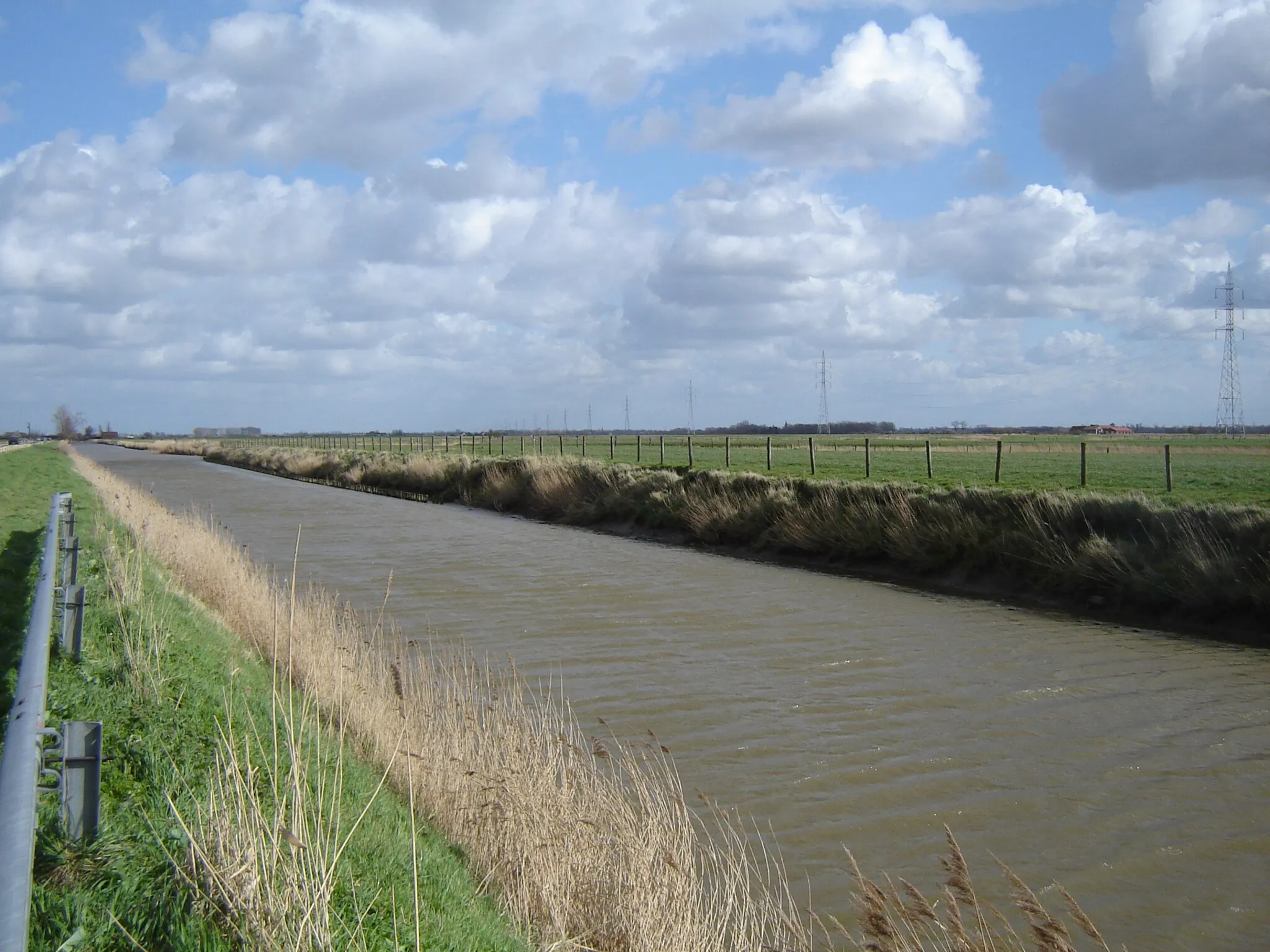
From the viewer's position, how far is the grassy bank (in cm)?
1473

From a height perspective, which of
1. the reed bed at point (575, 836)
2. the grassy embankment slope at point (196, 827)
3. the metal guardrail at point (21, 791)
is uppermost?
the metal guardrail at point (21, 791)

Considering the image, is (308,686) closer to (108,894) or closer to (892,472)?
(108,894)

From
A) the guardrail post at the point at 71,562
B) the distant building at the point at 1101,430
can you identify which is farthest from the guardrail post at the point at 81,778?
the distant building at the point at 1101,430

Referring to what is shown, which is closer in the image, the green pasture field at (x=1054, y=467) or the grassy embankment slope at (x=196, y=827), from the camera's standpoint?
the grassy embankment slope at (x=196, y=827)

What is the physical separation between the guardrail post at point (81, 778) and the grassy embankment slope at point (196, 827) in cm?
12

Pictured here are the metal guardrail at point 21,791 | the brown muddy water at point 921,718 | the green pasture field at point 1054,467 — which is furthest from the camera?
the green pasture field at point 1054,467

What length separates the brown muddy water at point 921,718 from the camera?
22.0 ft

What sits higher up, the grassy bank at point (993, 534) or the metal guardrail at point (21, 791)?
the metal guardrail at point (21, 791)

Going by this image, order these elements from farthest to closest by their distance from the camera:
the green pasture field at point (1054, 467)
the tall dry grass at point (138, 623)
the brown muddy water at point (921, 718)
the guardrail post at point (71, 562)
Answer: the green pasture field at point (1054, 467) → the guardrail post at point (71, 562) → the brown muddy water at point (921, 718) → the tall dry grass at point (138, 623)

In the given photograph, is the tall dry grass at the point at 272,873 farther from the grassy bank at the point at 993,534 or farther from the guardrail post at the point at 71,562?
the grassy bank at the point at 993,534

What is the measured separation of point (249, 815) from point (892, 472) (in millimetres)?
28557

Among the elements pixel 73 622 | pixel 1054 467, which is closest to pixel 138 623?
pixel 73 622

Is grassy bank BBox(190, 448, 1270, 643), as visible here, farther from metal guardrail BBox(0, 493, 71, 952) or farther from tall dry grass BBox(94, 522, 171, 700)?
metal guardrail BBox(0, 493, 71, 952)

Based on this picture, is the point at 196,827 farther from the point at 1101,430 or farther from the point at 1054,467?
the point at 1101,430
